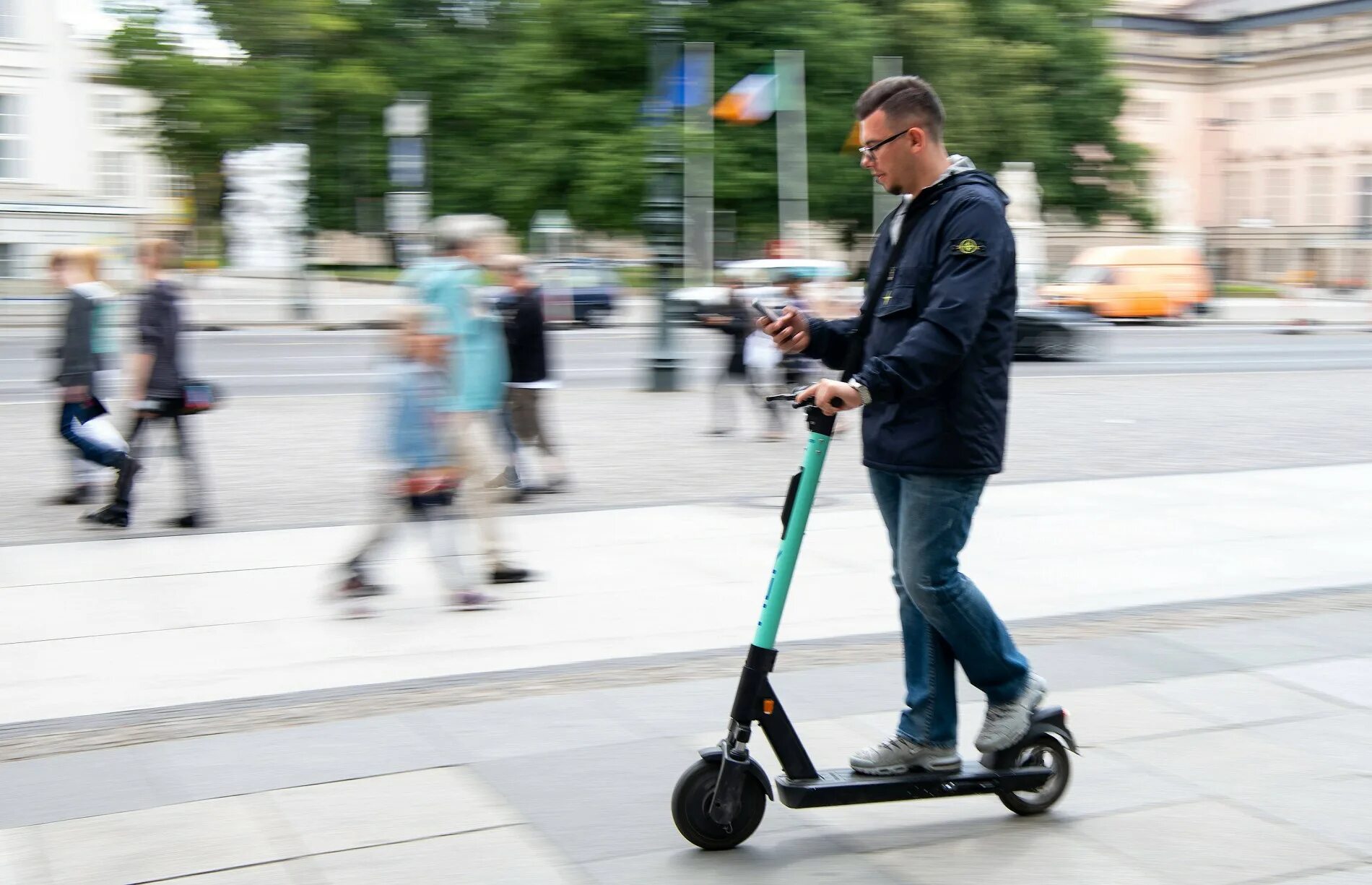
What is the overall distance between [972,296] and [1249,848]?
1.53m

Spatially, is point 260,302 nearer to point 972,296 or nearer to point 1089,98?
point 1089,98

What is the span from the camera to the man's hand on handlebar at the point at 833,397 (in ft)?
11.0

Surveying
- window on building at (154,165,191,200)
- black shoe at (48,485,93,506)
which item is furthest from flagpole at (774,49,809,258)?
black shoe at (48,485,93,506)

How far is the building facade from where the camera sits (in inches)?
2549

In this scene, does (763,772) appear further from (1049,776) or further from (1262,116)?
(1262,116)

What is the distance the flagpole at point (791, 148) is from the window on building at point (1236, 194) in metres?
45.2

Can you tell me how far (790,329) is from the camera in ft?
12.0

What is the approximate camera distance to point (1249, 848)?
3668mm

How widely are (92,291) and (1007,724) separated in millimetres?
6786

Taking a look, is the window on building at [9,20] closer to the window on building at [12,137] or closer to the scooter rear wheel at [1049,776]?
the window on building at [12,137]

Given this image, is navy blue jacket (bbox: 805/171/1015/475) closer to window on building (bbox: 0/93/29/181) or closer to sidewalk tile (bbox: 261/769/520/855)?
sidewalk tile (bbox: 261/769/520/855)

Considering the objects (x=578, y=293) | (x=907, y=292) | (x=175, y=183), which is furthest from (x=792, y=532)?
(x=175, y=183)

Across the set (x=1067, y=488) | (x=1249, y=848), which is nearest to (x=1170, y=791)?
(x=1249, y=848)

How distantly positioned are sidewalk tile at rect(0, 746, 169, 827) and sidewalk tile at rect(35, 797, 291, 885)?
0.09 meters
